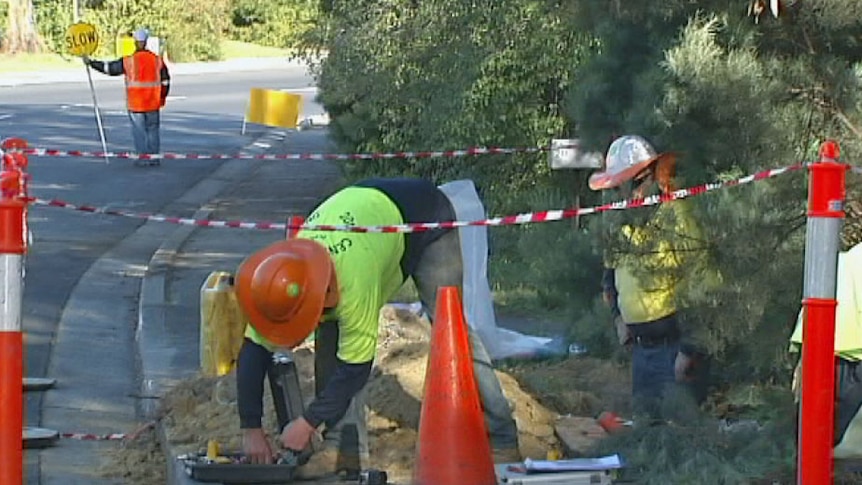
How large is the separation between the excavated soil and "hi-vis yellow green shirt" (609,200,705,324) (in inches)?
28.7

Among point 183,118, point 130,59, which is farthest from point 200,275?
point 183,118

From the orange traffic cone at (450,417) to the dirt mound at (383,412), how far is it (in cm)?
61

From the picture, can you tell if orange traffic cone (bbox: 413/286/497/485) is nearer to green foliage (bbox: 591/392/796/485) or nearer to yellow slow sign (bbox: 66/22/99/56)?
green foliage (bbox: 591/392/796/485)

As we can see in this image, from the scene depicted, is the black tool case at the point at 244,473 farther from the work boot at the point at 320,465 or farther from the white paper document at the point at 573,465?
the white paper document at the point at 573,465

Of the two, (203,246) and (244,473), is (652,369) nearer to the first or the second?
(244,473)

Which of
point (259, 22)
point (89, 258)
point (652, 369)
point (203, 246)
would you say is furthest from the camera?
point (259, 22)

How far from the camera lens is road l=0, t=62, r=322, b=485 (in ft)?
27.0

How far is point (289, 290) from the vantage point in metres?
5.51

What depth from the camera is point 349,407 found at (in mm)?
6121

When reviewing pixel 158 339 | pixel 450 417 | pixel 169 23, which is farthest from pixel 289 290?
pixel 169 23

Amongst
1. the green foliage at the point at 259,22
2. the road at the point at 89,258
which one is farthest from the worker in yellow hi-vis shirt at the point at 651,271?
the green foliage at the point at 259,22

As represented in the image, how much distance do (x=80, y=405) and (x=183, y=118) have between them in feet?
70.8

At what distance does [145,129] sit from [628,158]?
1614cm

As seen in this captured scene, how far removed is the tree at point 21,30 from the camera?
46.8 m
